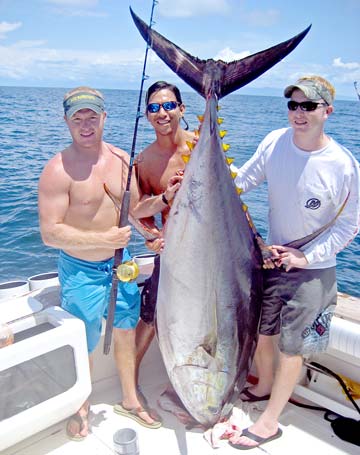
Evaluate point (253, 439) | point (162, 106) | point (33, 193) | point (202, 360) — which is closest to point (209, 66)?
point (162, 106)

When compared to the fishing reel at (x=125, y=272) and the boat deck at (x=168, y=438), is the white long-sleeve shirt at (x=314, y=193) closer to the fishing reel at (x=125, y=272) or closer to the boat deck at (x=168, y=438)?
the fishing reel at (x=125, y=272)

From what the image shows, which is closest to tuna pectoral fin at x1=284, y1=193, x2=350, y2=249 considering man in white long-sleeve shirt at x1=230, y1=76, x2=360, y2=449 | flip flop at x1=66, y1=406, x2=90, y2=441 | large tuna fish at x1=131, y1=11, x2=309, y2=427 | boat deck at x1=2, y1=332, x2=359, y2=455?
man in white long-sleeve shirt at x1=230, y1=76, x2=360, y2=449

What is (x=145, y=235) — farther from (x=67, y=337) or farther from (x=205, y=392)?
(x=205, y=392)

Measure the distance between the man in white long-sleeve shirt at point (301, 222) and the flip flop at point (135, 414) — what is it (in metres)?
0.41

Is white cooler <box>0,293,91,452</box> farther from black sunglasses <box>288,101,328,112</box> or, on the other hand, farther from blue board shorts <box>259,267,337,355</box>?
black sunglasses <box>288,101,328,112</box>

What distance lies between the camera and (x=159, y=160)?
2.64 metres

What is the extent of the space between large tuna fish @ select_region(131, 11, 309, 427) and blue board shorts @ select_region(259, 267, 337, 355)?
43cm

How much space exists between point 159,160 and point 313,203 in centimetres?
89

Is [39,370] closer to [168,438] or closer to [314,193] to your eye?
[168,438]

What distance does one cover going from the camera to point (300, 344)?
229 cm

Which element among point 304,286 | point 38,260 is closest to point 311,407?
point 304,286

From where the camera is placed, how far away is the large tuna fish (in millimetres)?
1813

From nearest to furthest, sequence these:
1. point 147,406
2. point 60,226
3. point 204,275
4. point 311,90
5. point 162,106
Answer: point 204,275 → point 311,90 → point 60,226 → point 162,106 → point 147,406

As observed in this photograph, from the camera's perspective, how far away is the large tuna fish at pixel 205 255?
1813 mm
